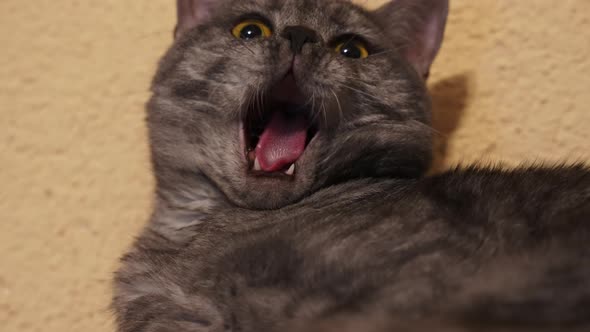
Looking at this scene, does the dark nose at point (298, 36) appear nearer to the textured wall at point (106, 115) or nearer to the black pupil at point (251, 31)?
the black pupil at point (251, 31)

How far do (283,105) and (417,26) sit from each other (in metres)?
0.41

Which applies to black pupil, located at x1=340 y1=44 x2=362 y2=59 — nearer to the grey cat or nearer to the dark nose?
the grey cat

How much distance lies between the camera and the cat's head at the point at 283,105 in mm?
930

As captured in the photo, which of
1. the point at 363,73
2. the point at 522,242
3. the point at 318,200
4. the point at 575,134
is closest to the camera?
the point at 522,242

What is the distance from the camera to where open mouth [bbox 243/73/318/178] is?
946mm

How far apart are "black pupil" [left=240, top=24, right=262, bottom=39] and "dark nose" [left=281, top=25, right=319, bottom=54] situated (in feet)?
0.35

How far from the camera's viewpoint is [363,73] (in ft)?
3.36

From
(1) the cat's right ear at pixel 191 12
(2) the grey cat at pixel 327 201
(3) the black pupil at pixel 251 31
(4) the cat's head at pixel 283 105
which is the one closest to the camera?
(2) the grey cat at pixel 327 201

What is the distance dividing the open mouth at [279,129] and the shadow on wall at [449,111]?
1.39ft

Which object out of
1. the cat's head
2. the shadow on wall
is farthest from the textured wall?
the cat's head

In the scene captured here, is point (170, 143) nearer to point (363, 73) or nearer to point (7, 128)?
point (363, 73)

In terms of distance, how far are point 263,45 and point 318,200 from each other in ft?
0.90

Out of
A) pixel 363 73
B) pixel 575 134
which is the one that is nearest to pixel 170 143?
pixel 363 73

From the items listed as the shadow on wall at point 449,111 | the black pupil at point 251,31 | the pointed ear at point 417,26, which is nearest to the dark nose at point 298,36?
the black pupil at point 251,31
